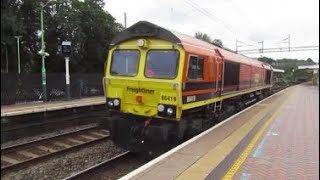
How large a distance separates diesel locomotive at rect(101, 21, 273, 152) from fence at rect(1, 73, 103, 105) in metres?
12.4

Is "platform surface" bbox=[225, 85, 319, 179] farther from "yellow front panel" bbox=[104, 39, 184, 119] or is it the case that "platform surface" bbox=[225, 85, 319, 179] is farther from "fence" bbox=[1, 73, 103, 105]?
"fence" bbox=[1, 73, 103, 105]

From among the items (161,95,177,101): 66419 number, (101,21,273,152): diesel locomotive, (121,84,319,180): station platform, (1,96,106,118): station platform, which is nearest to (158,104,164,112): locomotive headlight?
(101,21,273,152): diesel locomotive

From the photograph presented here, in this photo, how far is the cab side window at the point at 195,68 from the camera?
1069 cm

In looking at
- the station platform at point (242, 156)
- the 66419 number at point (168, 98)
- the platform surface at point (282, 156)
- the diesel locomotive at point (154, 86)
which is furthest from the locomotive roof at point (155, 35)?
the platform surface at point (282, 156)

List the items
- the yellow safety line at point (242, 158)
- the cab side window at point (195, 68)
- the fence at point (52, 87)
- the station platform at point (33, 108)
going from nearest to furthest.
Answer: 1. the yellow safety line at point (242, 158)
2. the cab side window at point (195, 68)
3. the station platform at point (33, 108)
4. the fence at point (52, 87)

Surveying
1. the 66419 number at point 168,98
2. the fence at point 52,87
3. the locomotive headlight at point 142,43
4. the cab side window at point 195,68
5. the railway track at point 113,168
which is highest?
the locomotive headlight at point 142,43

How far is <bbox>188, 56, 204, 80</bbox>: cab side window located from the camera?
10690 millimetres

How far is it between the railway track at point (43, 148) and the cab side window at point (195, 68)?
399 cm

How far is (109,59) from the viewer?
11.6 metres

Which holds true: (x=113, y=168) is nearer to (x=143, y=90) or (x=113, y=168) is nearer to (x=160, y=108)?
(x=160, y=108)

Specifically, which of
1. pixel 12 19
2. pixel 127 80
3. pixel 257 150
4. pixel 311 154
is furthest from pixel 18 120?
pixel 12 19

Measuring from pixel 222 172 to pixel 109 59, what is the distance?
5.18m

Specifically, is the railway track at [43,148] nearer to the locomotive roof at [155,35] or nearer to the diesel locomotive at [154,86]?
the diesel locomotive at [154,86]

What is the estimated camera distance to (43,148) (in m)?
12.2
